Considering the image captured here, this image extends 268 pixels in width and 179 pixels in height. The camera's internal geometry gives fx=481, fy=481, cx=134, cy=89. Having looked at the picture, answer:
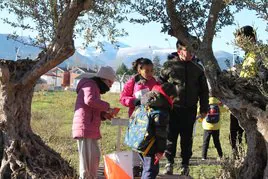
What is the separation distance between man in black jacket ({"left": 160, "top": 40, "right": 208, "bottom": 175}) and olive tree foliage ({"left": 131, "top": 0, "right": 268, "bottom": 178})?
1.89 feet

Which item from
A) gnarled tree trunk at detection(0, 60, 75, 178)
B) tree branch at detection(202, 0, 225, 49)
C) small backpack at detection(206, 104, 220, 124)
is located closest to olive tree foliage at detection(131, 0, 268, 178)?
tree branch at detection(202, 0, 225, 49)

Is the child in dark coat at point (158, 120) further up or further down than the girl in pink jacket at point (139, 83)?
further down

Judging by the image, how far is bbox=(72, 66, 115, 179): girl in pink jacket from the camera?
6.36 m

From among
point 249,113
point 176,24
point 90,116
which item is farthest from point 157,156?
point 176,24

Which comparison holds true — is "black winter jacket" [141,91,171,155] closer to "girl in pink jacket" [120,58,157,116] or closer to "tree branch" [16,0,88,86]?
"girl in pink jacket" [120,58,157,116]

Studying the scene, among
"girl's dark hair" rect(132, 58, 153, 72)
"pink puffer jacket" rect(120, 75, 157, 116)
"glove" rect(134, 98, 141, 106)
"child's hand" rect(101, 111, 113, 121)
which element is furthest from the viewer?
"pink puffer jacket" rect(120, 75, 157, 116)

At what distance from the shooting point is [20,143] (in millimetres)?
6816

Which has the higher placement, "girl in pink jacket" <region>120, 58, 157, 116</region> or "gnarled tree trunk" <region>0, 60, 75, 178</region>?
"girl in pink jacket" <region>120, 58, 157, 116</region>

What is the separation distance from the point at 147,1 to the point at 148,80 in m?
1.18

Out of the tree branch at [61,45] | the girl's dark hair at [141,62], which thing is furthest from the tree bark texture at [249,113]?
the tree branch at [61,45]

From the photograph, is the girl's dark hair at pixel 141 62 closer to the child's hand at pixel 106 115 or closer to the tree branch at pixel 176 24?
the tree branch at pixel 176 24

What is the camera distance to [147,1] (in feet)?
22.0

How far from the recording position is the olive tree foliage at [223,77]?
6031mm

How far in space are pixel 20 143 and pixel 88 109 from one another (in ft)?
3.84
